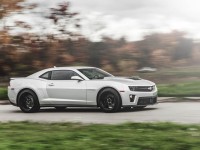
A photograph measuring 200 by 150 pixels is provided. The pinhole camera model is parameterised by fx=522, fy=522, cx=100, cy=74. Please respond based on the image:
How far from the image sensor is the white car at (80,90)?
48.0ft

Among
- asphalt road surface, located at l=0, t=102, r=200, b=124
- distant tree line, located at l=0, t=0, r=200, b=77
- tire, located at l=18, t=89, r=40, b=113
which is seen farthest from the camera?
distant tree line, located at l=0, t=0, r=200, b=77

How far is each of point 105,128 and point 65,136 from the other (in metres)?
1.46

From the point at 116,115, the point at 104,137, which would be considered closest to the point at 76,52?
the point at 116,115

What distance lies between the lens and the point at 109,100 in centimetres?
1473

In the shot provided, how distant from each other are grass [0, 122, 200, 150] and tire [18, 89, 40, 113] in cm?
459

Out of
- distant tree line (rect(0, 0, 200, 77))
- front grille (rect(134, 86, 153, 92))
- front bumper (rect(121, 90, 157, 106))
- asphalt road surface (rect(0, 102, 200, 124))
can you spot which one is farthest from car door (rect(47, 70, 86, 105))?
distant tree line (rect(0, 0, 200, 77))

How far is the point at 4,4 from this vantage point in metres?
26.1

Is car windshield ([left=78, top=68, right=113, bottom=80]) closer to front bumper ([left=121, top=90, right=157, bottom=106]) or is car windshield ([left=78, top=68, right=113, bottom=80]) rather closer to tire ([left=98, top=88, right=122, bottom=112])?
tire ([left=98, top=88, right=122, bottom=112])

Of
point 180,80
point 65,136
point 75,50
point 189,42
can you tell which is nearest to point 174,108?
point 65,136

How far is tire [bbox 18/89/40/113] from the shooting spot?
1598cm

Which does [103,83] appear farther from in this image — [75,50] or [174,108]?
[75,50]

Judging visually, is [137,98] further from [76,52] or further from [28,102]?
[76,52]

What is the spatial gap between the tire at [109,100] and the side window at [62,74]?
132 cm

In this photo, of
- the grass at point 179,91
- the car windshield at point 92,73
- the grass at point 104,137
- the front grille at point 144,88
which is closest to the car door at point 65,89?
the car windshield at point 92,73
